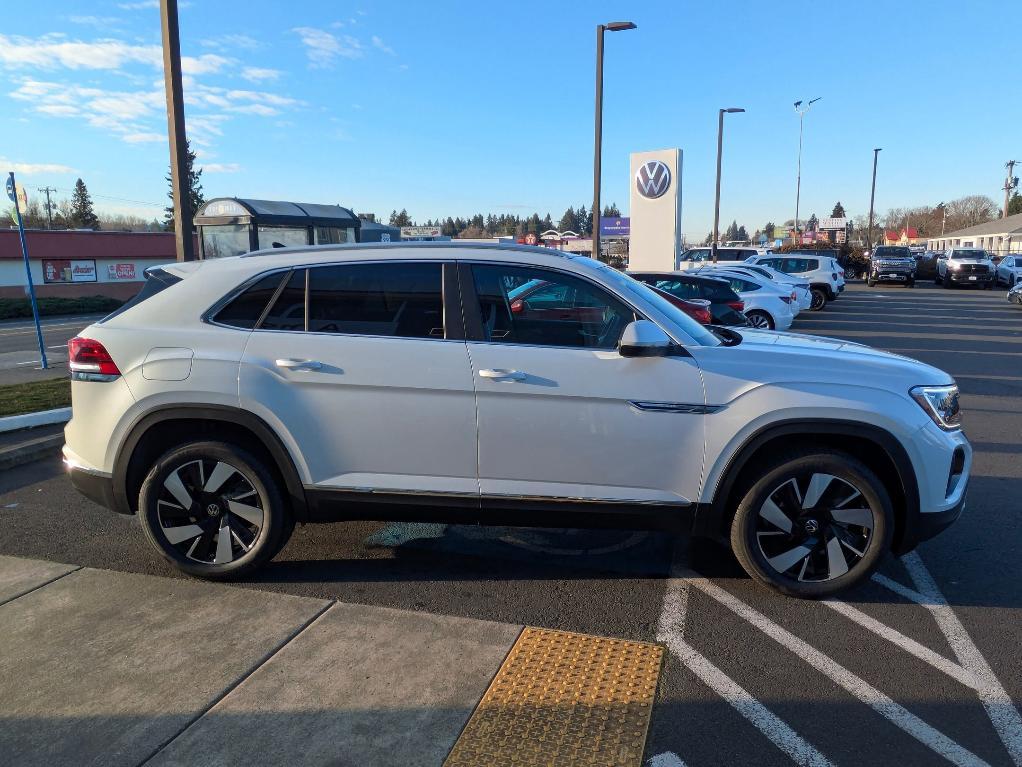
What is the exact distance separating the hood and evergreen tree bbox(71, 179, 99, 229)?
89.3m

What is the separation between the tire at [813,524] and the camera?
143 inches

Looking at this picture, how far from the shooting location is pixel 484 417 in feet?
12.0

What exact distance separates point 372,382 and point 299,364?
0.39 metres

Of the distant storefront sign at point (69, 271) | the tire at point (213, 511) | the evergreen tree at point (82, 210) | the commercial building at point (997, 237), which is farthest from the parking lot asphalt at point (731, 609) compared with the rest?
the evergreen tree at point (82, 210)

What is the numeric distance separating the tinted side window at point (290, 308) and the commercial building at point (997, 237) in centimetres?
6363

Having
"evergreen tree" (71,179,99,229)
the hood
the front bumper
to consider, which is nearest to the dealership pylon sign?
the hood

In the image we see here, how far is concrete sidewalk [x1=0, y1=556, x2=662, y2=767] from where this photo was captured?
2656 mm

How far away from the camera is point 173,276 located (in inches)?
161

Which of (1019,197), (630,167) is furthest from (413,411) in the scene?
(1019,197)

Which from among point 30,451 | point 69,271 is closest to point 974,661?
point 30,451

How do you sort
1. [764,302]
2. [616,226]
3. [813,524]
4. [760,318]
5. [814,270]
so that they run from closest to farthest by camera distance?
[813,524]
[764,302]
[760,318]
[814,270]
[616,226]

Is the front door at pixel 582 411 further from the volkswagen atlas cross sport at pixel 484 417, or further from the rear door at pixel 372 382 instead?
the rear door at pixel 372 382

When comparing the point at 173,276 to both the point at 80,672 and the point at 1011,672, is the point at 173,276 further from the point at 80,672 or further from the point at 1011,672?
the point at 1011,672

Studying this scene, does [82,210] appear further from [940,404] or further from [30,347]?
[940,404]
